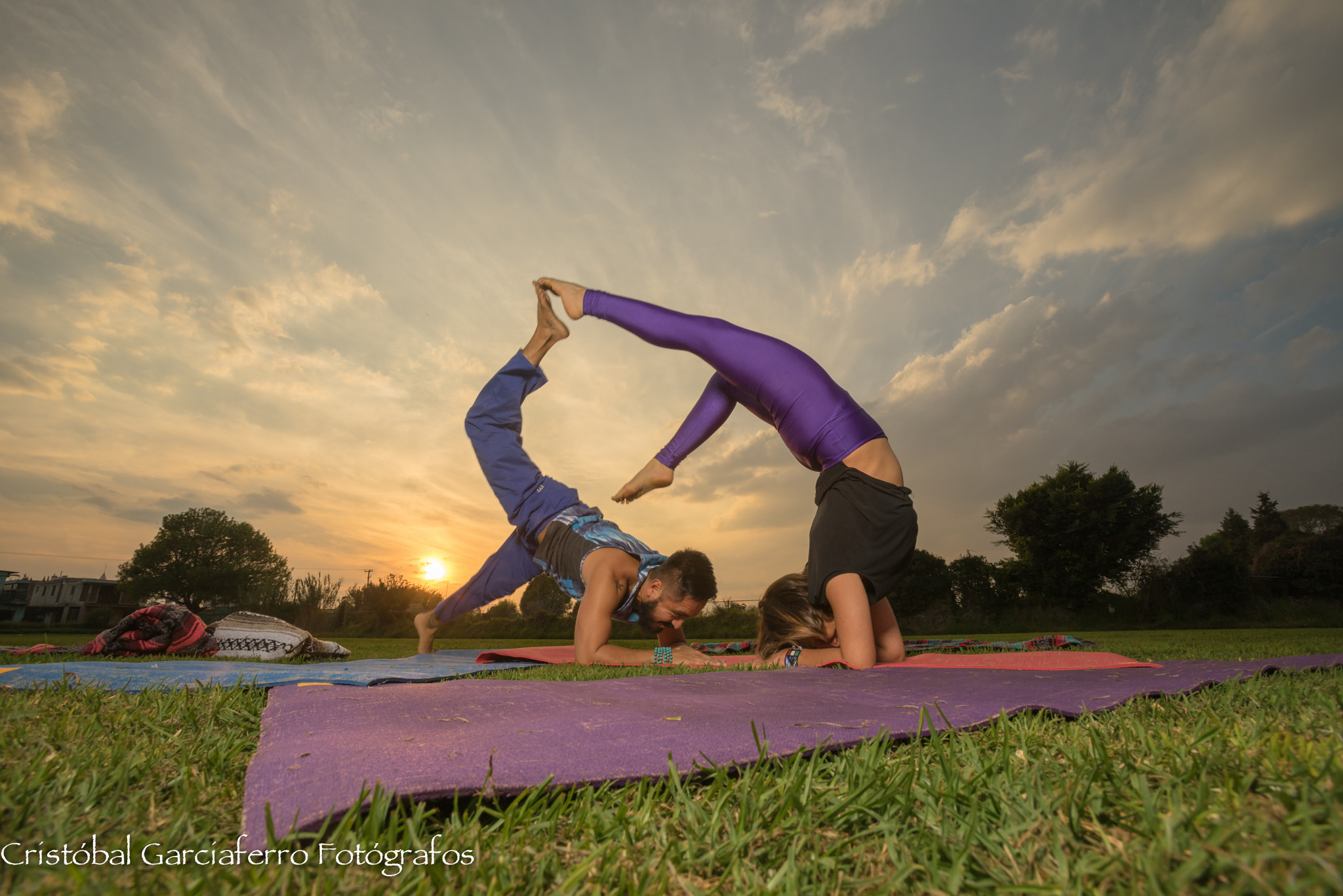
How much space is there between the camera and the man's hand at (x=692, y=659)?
3.43 m

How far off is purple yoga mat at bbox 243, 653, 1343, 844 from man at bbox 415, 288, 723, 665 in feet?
7.02

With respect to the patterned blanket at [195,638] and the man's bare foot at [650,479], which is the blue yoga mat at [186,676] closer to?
the patterned blanket at [195,638]

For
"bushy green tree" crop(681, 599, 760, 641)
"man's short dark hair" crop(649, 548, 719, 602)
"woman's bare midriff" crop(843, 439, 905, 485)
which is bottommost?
"bushy green tree" crop(681, 599, 760, 641)

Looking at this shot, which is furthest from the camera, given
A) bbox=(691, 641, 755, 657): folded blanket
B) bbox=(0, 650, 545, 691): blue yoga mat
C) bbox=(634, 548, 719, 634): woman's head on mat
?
bbox=(691, 641, 755, 657): folded blanket

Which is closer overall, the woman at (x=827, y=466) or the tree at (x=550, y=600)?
the woman at (x=827, y=466)

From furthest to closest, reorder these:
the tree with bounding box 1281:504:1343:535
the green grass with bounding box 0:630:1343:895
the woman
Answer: the tree with bounding box 1281:504:1343:535, the woman, the green grass with bounding box 0:630:1343:895

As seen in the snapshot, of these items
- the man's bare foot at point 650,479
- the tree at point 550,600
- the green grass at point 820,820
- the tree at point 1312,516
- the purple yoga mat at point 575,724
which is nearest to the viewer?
the green grass at point 820,820

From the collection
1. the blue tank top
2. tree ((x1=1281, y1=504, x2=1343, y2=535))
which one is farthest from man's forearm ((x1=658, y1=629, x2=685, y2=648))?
tree ((x1=1281, y1=504, x2=1343, y2=535))

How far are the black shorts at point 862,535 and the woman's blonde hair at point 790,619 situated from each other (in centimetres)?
52

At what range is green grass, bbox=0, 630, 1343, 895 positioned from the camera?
663 mm

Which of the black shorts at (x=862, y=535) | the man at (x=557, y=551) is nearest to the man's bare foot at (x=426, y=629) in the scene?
the man at (x=557, y=551)

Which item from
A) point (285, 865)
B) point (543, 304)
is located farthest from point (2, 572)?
point (285, 865)

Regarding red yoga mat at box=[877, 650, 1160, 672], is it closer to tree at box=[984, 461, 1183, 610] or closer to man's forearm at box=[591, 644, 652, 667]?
man's forearm at box=[591, 644, 652, 667]

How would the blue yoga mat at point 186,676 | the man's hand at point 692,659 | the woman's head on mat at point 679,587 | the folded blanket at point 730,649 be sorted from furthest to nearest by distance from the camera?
the folded blanket at point 730,649
the woman's head on mat at point 679,587
the man's hand at point 692,659
the blue yoga mat at point 186,676
